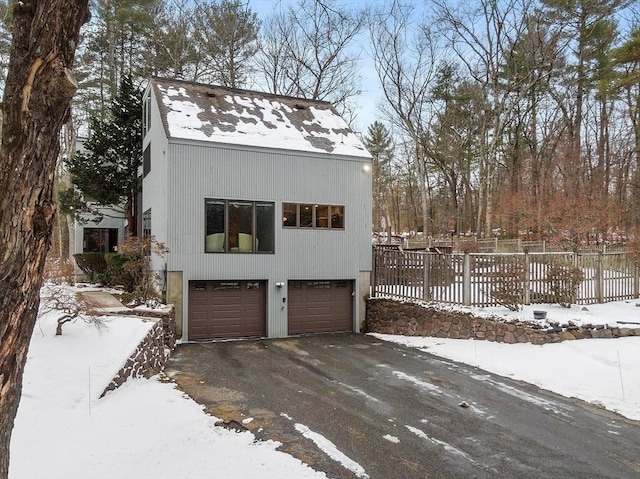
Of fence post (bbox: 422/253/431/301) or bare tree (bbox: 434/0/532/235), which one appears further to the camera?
bare tree (bbox: 434/0/532/235)

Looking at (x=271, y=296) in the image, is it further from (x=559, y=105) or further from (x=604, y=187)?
(x=559, y=105)

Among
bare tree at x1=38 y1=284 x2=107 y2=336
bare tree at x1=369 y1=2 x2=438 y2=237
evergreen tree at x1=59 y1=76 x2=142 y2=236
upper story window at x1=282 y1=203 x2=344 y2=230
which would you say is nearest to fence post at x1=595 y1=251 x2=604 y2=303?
upper story window at x1=282 y1=203 x2=344 y2=230

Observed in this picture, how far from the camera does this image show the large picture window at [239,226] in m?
12.2

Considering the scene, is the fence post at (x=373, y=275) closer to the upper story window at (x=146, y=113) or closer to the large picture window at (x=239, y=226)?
the large picture window at (x=239, y=226)

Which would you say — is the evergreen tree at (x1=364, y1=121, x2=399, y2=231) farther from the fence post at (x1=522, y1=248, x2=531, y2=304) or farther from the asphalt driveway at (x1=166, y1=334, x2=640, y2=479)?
the asphalt driveway at (x1=166, y1=334, x2=640, y2=479)

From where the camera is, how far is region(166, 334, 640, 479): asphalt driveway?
15.1 feet

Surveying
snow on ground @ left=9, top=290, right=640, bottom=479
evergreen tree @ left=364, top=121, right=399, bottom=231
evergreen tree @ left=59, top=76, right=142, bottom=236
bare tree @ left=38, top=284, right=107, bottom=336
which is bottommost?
snow on ground @ left=9, top=290, right=640, bottom=479

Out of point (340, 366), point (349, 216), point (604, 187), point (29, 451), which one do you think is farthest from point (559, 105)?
point (29, 451)

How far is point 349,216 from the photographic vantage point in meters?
13.9

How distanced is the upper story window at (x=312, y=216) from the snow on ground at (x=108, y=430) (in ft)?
22.2

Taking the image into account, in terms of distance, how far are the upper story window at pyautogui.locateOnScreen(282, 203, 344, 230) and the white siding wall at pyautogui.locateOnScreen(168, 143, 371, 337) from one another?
0.16m

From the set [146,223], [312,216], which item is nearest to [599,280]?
[312,216]

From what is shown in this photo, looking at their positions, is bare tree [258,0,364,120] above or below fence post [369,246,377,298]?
above

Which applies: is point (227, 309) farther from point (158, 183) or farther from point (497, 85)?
point (497, 85)
